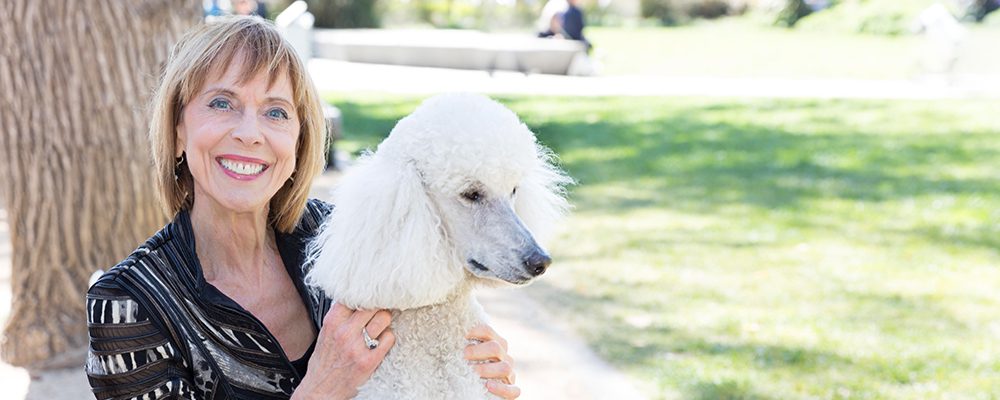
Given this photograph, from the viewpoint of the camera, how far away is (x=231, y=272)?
2.23 meters

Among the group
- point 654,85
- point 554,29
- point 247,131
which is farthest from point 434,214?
point 554,29

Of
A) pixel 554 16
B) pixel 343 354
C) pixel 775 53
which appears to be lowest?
pixel 775 53

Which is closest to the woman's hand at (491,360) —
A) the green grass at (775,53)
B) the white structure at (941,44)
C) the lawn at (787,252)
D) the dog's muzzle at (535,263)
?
the dog's muzzle at (535,263)

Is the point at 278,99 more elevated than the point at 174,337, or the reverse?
the point at 278,99

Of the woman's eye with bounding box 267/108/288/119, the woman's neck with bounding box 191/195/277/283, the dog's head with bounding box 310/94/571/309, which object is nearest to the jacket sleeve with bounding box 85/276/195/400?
the woman's neck with bounding box 191/195/277/283

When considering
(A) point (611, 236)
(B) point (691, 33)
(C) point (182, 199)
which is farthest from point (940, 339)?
(B) point (691, 33)

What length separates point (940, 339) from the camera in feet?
14.8

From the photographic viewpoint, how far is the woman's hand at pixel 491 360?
2088 millimetres

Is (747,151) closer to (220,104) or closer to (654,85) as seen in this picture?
(654,85)

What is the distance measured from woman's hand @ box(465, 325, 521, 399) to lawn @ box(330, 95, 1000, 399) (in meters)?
2.04

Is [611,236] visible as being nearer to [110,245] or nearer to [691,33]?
[110,245]

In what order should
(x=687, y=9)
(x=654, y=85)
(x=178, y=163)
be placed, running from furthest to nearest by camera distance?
(x=687, y=9) < (x=654, y=85) < (x=178, y=163)

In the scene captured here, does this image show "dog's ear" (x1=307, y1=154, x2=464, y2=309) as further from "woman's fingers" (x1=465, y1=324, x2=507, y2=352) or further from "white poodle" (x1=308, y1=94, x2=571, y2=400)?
"woman's fingers" (x1=465, y1=324, x2=507, y2=352)

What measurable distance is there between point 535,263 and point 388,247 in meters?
0.27
